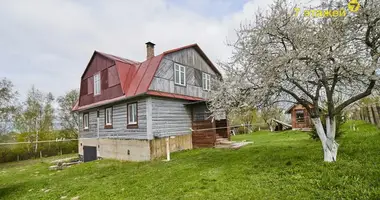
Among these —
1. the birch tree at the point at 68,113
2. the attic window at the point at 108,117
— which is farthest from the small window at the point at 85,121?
the birch tree at the point at 68,113

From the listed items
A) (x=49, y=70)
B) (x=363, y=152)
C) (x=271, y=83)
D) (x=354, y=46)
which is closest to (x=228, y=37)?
(x=271, y=83)

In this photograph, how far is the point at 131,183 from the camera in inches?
237

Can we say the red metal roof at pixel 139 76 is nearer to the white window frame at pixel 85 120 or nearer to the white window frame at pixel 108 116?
the white window frame at pixel 108 116

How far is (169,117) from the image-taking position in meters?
11.3

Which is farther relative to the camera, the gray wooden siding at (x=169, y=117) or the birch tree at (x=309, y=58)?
the gray wooden siding at (x=169, y=117)

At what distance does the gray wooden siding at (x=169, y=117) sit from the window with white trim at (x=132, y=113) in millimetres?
1346

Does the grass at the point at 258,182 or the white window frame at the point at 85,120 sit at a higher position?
the white window frame at the point at 85,120

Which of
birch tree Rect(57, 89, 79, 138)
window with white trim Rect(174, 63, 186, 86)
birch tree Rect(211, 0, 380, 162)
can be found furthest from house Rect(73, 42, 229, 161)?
birch tree Rect(57, 89, 79, 138)

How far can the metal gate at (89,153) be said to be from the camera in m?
14.3

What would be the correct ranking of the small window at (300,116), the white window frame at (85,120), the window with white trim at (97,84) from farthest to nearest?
1. the small window at (300,116)
2. the white window frame at (85,120)
3. the window with white trim at (97,84)

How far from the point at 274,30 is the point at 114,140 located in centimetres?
1082

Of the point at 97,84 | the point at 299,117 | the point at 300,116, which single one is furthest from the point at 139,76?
the point at 300,116

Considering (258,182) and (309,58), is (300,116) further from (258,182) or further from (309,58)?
(258,182)

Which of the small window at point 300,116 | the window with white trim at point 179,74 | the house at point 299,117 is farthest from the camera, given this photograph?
the small window at point 300,116
